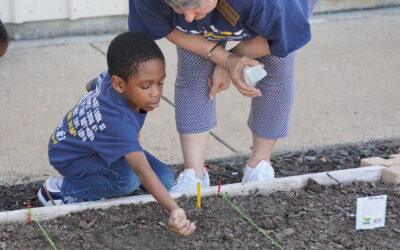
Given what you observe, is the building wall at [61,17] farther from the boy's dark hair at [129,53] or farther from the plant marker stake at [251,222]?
the plant marker stake at [251,222]

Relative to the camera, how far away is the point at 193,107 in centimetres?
390

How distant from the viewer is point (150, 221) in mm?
3500

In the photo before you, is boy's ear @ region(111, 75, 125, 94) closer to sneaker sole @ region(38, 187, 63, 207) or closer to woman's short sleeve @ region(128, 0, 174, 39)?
woman's short sleeve @ region(128, 0, 174, 39)

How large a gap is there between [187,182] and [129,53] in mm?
784

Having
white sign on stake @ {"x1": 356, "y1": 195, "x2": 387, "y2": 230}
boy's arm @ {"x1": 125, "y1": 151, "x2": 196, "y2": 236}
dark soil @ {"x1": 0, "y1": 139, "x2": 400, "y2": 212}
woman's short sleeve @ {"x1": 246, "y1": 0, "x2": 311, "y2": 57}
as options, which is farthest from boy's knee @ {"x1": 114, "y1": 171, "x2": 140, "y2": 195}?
white sign on stake @ {"x1": 356, "y1": 195, "x2": 387, "y2": 230}

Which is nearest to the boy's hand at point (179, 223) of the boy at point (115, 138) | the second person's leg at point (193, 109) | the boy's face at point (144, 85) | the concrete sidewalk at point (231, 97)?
the boy at point (115, 138)

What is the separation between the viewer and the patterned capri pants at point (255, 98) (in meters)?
3.80

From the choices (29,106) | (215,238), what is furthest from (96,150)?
(29,106)

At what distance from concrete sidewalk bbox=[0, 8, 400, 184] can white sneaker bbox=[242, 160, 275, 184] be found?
0.45m

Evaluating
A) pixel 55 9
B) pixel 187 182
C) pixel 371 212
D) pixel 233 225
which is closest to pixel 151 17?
pixel 187 182

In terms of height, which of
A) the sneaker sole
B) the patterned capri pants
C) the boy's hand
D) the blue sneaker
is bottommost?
the sneaker sole

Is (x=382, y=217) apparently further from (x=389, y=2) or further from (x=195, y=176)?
(x=389, y=2)

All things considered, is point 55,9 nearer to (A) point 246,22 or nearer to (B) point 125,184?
(B) point 125,184

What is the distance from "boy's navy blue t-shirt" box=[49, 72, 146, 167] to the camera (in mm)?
3371
